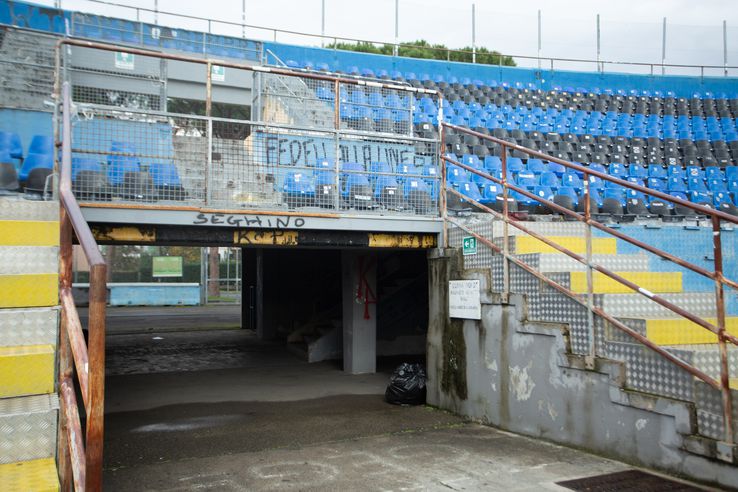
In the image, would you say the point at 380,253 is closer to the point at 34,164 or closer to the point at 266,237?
the point at 266,237

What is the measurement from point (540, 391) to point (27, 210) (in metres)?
5.19

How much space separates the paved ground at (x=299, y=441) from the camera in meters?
4.72

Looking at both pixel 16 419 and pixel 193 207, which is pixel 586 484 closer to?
pixel 16 419

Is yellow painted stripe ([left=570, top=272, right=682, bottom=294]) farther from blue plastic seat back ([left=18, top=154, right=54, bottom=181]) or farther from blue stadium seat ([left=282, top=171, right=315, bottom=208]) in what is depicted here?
blue plastic seat back ([left=18, top=154, right=54, bottom=181])

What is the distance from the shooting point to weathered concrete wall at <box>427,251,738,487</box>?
175 inches

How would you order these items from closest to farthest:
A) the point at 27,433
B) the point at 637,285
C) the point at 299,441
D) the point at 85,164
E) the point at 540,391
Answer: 1. the point at 27,433
2. the point at 637,285
3. the point at 540,391
4. the point at 299,441
5. the point at 85,164

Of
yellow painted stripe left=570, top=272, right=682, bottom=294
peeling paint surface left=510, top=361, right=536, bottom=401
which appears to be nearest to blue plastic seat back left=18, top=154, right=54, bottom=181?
peeling paint surface left=510, top=361, right=536, bottom=401

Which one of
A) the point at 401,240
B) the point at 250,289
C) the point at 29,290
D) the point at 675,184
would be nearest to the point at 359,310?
the point at 401,240

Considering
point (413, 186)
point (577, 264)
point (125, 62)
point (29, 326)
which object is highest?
point (125, 62)

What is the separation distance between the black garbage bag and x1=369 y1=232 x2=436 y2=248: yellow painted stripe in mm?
1863

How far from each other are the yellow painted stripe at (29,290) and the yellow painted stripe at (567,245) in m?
4.67

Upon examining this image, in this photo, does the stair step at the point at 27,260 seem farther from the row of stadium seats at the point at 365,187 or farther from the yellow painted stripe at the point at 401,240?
the yellow painted stripe at the point at 401,240

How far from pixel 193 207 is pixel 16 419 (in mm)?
3379

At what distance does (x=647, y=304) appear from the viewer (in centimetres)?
557
